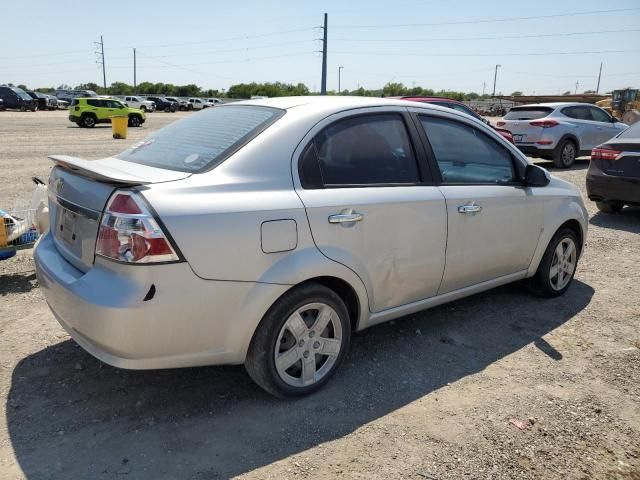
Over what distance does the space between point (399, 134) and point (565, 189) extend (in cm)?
199

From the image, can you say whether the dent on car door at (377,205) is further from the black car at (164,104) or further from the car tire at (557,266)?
the black car at (164,104)


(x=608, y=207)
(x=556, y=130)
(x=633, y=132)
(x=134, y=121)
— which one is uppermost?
(x=633, y=132)

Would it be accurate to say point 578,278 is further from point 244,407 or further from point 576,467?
point 244,407

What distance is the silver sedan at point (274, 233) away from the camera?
255cm

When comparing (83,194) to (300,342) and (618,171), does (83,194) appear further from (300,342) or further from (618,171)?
(618,171)

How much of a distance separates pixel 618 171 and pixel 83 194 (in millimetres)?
7480

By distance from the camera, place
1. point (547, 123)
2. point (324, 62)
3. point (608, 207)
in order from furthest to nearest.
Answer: point (324, 62) → point (547, 123) → point (608, 207)

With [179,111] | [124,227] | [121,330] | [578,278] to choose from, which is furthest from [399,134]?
[179,111]

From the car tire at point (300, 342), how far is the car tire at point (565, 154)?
12090mm

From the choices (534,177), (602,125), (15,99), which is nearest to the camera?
(534,177)

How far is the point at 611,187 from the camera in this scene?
789 centimetres

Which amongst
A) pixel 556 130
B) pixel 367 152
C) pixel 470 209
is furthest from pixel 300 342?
pixel 556 130

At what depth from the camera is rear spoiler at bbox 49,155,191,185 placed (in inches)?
103

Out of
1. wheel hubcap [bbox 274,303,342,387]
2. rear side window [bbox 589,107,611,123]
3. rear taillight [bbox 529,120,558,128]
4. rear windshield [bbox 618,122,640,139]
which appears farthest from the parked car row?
wheel hubcap [bbox 274,303,342,387]
